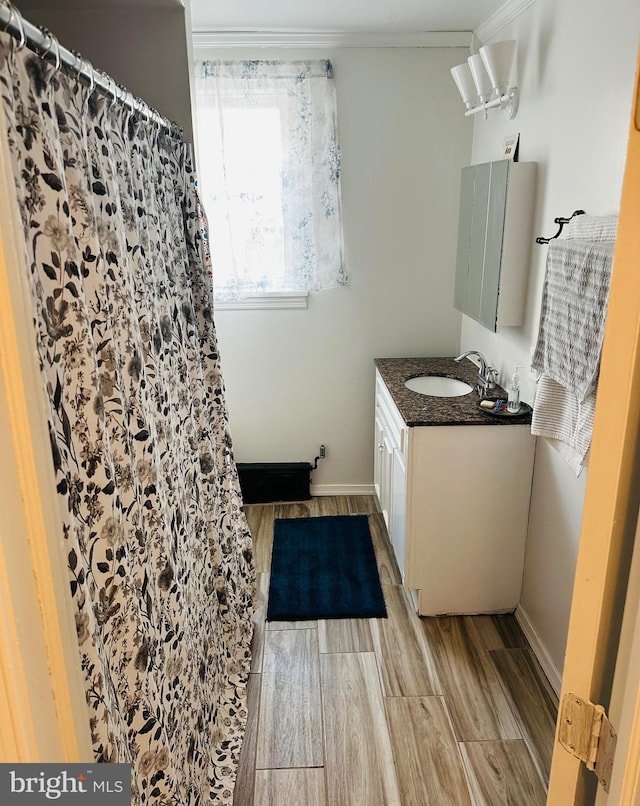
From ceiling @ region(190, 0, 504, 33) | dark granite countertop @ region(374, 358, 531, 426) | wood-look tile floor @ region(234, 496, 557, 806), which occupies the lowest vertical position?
wood-look tile floor @ region(234, 496, 557, 806)

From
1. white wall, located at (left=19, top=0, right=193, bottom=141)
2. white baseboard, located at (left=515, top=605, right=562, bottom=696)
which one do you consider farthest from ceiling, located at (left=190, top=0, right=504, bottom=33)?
white baseboard, located at (left=515, top=605, right=562, bottom=696)

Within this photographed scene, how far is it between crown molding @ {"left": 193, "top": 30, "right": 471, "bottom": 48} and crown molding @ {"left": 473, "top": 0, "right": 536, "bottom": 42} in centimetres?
12

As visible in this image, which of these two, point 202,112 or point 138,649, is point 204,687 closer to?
point 138,649

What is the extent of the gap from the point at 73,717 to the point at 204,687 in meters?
1.08

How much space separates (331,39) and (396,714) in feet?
10.2

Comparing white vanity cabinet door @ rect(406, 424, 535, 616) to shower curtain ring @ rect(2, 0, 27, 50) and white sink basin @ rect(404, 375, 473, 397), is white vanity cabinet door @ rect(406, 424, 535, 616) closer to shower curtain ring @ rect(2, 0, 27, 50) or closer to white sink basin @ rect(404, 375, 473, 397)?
white sink basin @ rect(404, 375, 473, 397)

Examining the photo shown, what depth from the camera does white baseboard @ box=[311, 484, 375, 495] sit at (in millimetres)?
3795

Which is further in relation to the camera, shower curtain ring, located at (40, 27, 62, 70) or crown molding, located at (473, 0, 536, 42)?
crown molding, located at (473, 0, 536, 42)

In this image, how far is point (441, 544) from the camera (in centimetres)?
260

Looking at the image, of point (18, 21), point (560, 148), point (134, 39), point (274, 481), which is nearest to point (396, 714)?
point (274, 481)

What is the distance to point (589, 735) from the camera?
805 mm

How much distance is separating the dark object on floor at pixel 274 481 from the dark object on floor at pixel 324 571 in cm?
23

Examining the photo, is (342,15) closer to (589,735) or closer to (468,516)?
(468,516)

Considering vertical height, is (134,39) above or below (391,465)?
above
